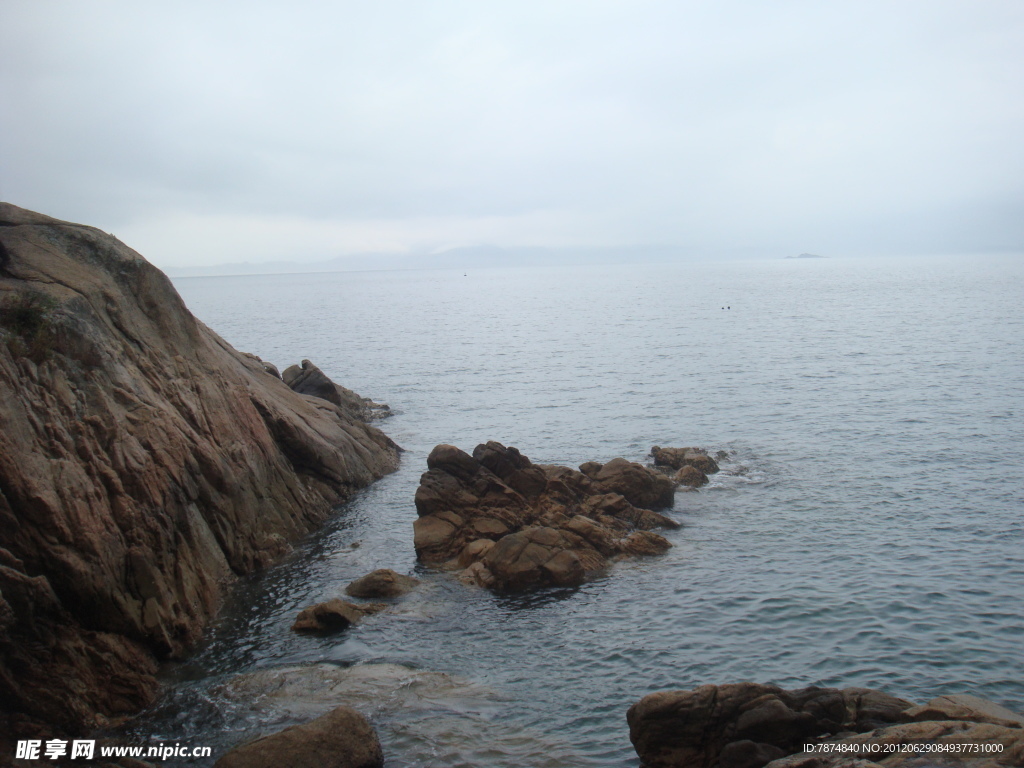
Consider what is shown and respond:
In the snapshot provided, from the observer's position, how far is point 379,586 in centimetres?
2389

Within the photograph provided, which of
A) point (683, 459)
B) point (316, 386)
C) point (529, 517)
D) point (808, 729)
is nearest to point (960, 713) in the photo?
point (808, 729)

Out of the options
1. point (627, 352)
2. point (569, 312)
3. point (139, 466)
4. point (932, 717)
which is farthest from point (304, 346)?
point (932, 717)

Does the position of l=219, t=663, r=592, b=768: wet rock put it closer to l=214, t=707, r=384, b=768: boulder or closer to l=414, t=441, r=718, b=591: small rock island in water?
l=214, t=707, r=384, b=768: boulder

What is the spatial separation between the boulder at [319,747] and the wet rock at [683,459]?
81.5ft

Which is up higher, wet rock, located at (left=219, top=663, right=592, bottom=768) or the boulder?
the boulder

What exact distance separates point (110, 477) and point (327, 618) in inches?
278

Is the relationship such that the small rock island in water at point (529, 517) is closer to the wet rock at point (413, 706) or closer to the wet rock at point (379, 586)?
the wet rock at point (379, 586)

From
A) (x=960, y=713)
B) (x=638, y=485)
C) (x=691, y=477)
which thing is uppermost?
(x=960, y=713)

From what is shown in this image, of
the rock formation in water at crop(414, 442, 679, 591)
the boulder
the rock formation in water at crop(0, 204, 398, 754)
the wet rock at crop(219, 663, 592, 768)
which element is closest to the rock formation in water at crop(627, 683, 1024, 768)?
the wet rock at crop(219, 663, 592, 768)

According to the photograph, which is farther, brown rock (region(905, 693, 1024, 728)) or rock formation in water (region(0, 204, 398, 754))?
rock formation in water (region(0, 204, 398, 754))

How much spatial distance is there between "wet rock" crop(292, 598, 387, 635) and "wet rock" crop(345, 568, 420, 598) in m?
1.71

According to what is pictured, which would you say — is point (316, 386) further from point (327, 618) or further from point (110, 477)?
point (110, 477)

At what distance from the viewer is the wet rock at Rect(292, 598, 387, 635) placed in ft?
69.8

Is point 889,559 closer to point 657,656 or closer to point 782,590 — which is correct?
point 782,590
